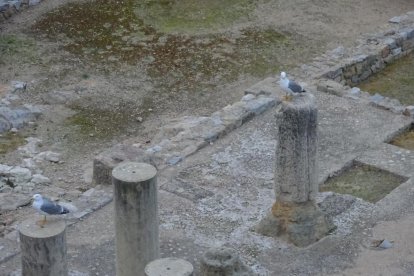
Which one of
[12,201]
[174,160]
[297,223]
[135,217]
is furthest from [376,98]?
[135,217]

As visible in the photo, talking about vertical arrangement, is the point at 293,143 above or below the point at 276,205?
above

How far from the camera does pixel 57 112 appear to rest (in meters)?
16.5

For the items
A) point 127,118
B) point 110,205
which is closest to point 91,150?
point 127,118

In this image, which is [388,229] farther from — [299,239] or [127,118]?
[127,118]

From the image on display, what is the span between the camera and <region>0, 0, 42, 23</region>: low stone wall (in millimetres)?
20219

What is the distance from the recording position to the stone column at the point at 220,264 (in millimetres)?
10398

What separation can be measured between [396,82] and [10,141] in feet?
23.2

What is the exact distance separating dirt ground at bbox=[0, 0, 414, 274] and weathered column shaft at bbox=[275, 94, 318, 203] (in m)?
3.46

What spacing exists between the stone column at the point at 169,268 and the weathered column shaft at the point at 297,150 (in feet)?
8.43

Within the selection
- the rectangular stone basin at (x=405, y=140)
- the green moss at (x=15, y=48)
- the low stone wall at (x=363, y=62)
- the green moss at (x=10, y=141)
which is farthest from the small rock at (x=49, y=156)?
the rectangular stone basin at (x=405, y=140)

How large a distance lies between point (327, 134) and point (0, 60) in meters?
6.82

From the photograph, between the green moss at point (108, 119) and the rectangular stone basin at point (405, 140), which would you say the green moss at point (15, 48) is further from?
the rectangular stone basin at point (405, 140)

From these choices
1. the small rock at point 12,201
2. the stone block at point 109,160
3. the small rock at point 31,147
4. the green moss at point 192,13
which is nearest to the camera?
the small rock at point 12,201

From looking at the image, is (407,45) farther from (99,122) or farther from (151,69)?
(99,122)
